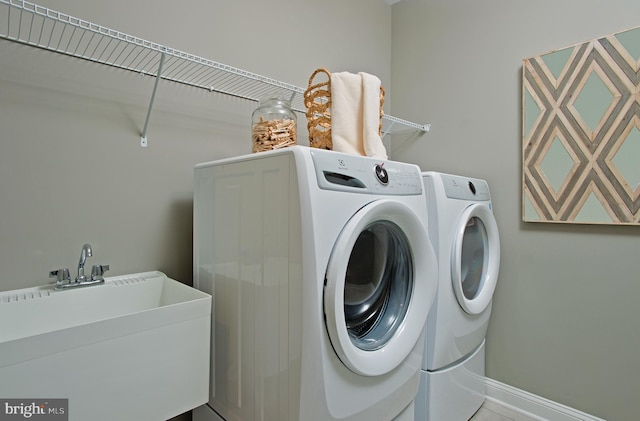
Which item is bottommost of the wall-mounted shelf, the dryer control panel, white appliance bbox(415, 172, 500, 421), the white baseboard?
the white baseboard

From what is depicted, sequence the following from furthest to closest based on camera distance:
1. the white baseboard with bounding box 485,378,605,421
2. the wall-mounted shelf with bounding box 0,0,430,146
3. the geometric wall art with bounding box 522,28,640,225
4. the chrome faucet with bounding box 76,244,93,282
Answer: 1. the white baseboard with bounding box 485,378,605,421
2. the geometric wall art with bounding box 522,28,640,225
3. the chrome faucet with bounding box 76,244,93,282
4. the wall-mounted shelf with bounding box 0,0,430,146

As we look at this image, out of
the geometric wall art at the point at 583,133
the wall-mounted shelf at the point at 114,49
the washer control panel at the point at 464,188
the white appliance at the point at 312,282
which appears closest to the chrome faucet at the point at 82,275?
the white appliance at the point at 312,282

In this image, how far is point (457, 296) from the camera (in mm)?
1491

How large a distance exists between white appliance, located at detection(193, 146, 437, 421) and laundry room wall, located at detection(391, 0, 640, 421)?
101 cm

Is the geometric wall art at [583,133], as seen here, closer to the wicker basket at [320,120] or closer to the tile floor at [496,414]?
the tile floor at [496,414]

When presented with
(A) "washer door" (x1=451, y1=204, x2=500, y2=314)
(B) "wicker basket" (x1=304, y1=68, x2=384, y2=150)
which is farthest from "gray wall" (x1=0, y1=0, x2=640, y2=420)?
(B) "wicker basket" (x1=304, y1=68, x2=384, y2=150)

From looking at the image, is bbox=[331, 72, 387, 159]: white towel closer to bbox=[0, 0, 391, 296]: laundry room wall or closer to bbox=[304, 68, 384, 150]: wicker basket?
bbox=[304, 68, 384, 150]: wicker basket

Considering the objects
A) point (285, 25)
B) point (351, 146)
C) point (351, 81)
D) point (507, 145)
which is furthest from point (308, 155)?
point (507, 145)

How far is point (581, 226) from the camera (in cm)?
171

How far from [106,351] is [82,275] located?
16.5 inches

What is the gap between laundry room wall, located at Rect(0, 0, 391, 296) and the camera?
43.6 inches

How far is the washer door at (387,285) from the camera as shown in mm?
1078

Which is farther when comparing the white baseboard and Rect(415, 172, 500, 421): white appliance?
the white baseboard

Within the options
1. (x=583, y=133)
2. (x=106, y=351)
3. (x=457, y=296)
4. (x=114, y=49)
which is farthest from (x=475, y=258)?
(x=114, y=49)
